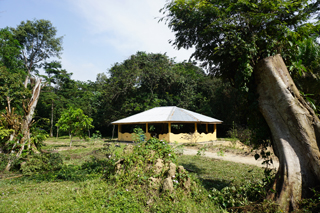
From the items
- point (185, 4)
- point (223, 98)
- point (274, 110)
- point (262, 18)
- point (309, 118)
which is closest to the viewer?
point (309, 118)

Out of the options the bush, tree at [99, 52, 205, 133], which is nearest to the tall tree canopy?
the bush

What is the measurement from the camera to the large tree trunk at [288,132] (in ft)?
11.3

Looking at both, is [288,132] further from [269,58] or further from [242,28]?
[242,28]

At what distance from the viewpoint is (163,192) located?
3.79 metres

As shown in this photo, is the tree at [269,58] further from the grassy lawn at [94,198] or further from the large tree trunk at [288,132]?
the grassy lawn at [94,198]

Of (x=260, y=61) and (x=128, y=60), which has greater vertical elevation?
(x=128, y=60)

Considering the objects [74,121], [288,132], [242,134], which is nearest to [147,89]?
[74,121]

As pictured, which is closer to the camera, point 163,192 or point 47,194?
point 163,192

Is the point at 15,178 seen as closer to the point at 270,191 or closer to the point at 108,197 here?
the point at 108,197

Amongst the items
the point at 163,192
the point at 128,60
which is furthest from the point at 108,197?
the point at 128,60

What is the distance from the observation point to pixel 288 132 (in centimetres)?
386

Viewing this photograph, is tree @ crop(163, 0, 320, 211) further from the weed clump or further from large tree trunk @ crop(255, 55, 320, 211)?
the weed clump

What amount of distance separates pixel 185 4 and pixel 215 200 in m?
5.04

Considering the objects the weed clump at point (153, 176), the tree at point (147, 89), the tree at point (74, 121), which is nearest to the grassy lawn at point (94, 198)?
the weed clump at point (153, 176)
